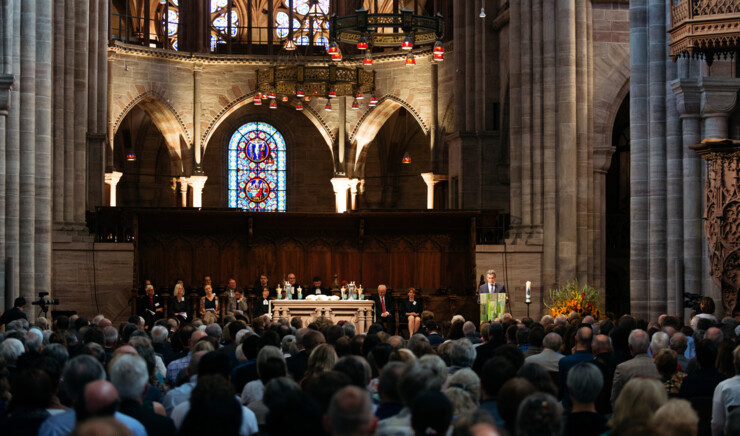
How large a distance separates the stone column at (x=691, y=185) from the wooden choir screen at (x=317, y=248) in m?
9.01

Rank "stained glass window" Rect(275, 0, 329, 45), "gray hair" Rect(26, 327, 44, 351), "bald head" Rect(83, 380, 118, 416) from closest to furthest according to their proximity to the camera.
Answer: "bald head" Rect(83, 380, 118, 416), "gray hair" Rect(26, 327, 44, 351), "stained glass window" Rect(275, 0, 329, 45)

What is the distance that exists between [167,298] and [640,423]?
1817 cm

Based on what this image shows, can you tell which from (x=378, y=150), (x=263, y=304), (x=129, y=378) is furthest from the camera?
(x=378, y=150)

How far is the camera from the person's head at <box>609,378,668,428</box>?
547 centimetres

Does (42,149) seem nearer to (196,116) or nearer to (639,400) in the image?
(639,400)

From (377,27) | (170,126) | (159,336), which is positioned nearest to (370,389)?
(159,336)

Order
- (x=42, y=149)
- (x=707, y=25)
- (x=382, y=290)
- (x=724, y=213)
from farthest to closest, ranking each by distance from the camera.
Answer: (x=382, y=290) < (x=42, y=149) < (x=707, y=25) < (x=724, y=213)

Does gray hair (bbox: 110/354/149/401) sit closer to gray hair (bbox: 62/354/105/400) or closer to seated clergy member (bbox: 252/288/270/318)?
gray hair (bbox: 62/354/105/400)

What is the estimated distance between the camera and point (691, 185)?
15664 millimetres

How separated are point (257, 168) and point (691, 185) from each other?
23400 millimetres

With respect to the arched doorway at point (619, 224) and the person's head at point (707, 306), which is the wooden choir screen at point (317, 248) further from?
the person's head at point (707, 306)

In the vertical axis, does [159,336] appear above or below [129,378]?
below

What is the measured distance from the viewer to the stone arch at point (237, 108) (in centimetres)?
3456

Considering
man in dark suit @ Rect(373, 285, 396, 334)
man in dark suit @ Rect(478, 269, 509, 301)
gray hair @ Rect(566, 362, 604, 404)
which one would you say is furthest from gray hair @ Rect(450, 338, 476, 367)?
man in dark suit @ Rect(373, 285, 396, 334)
